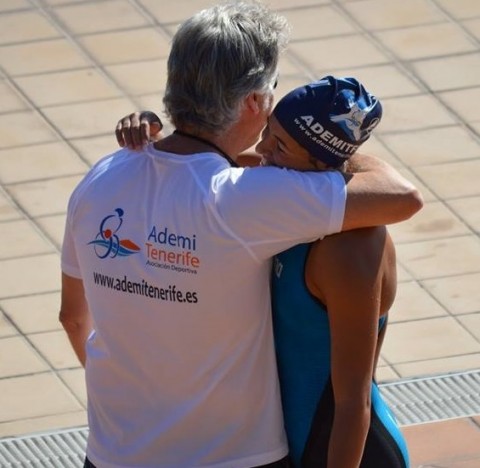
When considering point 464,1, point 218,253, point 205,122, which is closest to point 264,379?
point 218,253

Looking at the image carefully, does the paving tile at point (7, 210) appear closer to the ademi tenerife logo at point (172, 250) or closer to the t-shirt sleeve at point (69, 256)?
the t-shirt sleeve at point (69, 256)

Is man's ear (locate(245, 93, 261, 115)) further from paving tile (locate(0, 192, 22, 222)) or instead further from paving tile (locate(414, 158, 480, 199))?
paving tile (locate(414, 158, 480, 199))

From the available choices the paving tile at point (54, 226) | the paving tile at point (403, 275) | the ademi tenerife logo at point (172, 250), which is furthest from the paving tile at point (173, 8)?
the ademi tenerife logo at point (172, 250)

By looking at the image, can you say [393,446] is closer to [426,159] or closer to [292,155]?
[292,155]

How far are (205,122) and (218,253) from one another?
27 centimetres

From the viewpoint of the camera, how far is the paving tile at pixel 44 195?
247 inches

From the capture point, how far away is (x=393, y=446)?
2809mm

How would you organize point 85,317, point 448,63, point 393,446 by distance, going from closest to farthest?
1. point 393,446
2. point 85,317
3. point 448,63

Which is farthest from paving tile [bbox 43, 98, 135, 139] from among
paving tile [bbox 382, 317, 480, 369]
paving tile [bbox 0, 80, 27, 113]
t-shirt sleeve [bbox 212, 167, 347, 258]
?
t-shirt sleeve [bbox 212, 167, 347, 258]

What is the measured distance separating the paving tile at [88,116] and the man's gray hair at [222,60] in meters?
4.22

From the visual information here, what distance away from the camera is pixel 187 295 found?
2674mm

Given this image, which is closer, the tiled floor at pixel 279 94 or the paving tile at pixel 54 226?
the tiled floor at pixel 279 94

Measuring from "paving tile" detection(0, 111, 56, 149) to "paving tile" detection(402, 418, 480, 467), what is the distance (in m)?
2.78

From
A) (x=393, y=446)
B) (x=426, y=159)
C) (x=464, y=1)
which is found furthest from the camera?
(x=464, y=1)
